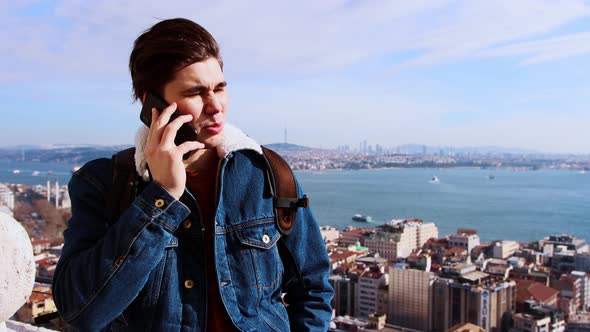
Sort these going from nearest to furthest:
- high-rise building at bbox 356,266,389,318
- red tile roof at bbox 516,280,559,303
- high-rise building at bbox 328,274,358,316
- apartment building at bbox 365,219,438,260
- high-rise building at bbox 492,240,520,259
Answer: red tile roof at bbox 516,280,559,303
high-rise building at bbox 356,266,389,318
high-rise building at bbox 328,274,358,316
high-rise building at bbox 492,240,520,259
apartment building at bbox 365,219,438,260

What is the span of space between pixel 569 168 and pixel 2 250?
200 feet

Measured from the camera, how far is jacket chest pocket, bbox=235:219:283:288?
0.50 m

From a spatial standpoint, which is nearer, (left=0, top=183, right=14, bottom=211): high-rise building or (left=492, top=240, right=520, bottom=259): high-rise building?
(left=492, top=240, right=520, bottom=259): high-rise building

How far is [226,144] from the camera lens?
51 cm

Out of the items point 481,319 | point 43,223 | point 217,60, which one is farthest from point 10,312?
point 43,223

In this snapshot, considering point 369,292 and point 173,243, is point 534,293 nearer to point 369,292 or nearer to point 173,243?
point 369,292

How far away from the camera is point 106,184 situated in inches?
18.9

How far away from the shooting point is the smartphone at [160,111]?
0.46 meters

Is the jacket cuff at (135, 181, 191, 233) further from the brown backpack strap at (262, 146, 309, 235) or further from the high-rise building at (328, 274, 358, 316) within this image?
the high-rise building at (328, 274, 358, 316)

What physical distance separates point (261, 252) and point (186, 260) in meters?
0.07

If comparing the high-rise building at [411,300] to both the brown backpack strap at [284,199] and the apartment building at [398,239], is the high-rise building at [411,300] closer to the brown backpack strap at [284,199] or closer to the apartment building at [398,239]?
the apartment building at [398,239]

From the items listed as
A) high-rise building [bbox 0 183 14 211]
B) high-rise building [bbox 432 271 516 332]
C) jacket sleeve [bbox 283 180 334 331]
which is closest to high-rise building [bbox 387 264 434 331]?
high-rise building [bbox 432 271 516 332]

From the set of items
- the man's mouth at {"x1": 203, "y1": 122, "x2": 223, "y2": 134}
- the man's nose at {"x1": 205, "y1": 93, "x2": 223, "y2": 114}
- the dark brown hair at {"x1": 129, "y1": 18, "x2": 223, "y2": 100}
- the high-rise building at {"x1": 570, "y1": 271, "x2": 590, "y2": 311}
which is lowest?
the high-rise building at {"x1": 570, "y1": 271, "x2": 590, "y2": 311}

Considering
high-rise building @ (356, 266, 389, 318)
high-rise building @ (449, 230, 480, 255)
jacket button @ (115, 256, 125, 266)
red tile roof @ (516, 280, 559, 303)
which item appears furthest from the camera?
high-rise building @ (449, 230, 480, 255)
